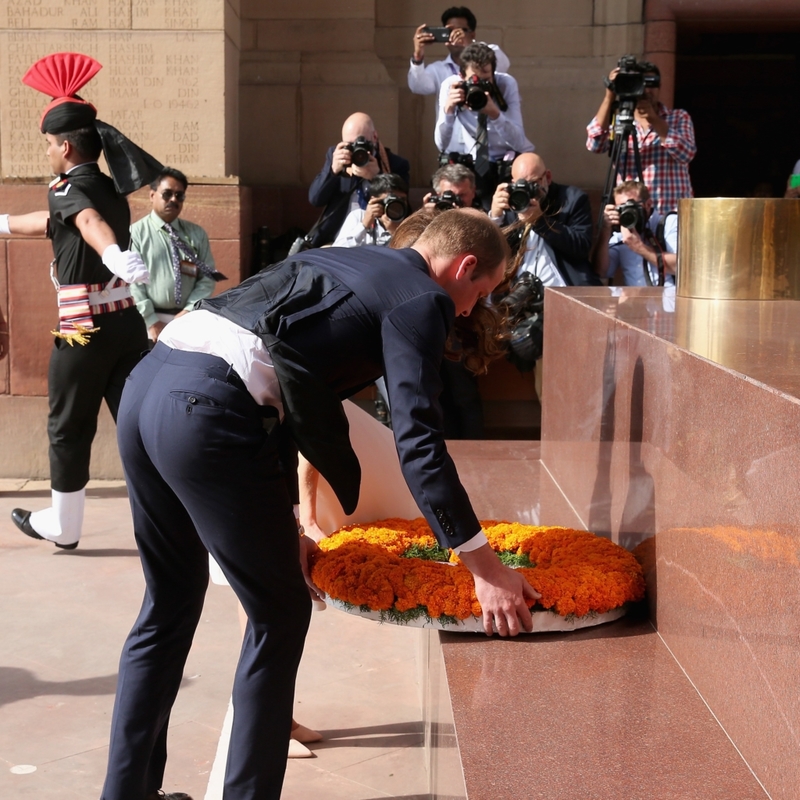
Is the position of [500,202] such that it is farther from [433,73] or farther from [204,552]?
[204,552]

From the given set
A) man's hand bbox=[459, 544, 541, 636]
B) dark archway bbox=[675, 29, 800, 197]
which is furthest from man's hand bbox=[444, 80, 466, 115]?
dark archway bbox=[675, 29, 800, 197]

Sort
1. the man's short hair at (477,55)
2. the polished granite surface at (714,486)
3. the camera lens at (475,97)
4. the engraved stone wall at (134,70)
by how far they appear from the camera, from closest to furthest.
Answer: the polished granite surface at (714,486) → the camera lens at (475,97) → the man's short hair at (477,55) → the engraved stone wall at (134,70)

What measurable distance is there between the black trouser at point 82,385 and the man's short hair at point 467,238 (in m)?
2.77

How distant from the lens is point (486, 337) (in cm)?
274

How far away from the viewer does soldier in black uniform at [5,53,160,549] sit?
4758 mm

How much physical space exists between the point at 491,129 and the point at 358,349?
437 centimetres

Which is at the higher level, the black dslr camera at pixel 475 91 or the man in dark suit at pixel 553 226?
the black dslr camera at pixel 475 91

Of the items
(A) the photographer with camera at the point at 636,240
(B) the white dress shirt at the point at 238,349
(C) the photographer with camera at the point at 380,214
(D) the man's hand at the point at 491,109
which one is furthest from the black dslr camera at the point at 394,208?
(B) the white dress shirt at the point at 238,349

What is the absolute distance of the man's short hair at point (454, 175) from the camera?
5.52m

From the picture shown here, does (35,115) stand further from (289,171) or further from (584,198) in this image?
(584,198)

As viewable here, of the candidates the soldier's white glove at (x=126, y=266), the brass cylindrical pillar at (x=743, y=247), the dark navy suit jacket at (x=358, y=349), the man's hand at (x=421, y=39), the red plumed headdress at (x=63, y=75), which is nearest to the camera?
the dark navy suit jacket at (x=358, y=349)

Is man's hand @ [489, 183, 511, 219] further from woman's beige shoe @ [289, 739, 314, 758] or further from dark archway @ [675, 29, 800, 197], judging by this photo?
dark archway @ [675, 29, 800, 197]

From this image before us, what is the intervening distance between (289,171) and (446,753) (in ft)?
19.8

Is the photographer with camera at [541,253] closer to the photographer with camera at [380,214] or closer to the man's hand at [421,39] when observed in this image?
the photographer with camera at [380,214]
